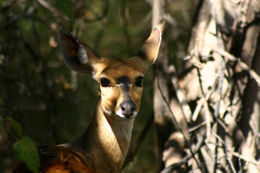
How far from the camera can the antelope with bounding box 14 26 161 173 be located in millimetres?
3465

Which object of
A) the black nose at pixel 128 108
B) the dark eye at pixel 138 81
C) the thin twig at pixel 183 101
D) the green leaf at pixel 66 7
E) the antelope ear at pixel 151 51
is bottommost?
the thin twig at pixel 183 101

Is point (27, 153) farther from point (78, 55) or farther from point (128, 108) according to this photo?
point (78, 55)

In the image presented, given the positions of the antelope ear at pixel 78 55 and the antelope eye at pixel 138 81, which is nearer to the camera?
the antelope eye at pixel 138 81

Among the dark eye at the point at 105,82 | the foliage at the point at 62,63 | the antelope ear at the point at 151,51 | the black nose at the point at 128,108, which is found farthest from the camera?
the foliage at the point at 62,63

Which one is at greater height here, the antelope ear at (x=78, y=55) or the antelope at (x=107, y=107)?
the antelope ear at (x=78, y=55)

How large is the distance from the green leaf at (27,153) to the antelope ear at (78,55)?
1438mm

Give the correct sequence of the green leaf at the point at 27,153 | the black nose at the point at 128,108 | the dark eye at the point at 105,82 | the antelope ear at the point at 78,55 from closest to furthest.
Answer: the green leaf at the point at 27,153 < the black nose at the point at 128,108 < the dark eye at the point at 105,82 < the antelope ear at the point at 78,55

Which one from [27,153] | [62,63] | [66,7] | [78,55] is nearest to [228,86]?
[78,55]

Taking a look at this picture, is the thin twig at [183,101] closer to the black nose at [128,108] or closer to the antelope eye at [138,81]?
the antelope eye at [138,81]

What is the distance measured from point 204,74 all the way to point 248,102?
495 millimetres

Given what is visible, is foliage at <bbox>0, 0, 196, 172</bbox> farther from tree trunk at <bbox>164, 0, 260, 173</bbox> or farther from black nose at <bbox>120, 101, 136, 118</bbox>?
black nose at <bbox>120, 101, 136, 118</bbox>

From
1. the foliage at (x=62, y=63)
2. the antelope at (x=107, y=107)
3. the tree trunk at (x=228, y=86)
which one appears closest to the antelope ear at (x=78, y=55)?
the antelope at (x=107, y=107)

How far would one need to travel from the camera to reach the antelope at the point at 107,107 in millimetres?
3465

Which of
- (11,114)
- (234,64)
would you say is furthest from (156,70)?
(11,114)
